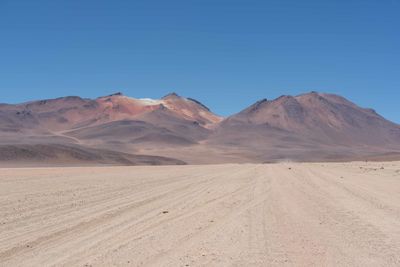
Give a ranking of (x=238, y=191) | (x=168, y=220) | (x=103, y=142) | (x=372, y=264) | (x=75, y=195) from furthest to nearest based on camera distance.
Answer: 1. (x=103, y=142)
2. (x=238, y=191)
3. (x=75, y=195)
4. (x=168, y=220)
5. (x=372, y=264)

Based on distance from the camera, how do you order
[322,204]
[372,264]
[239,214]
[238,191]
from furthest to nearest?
[238,191] < [322,204] < [239,214] < [372,264]

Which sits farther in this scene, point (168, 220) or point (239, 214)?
point (239, 214)

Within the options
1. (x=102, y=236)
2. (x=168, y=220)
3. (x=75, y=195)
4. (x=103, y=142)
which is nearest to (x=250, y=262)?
(x=102, y=236)

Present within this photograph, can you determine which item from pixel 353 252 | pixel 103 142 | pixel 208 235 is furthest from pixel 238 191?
pixel 103 142

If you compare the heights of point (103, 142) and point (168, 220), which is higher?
point (103, 142)

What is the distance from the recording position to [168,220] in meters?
13.1

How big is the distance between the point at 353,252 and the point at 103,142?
620ft

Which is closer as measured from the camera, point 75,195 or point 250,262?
point 250,262

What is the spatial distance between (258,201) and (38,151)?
264 feet

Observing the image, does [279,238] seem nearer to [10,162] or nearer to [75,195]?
[75,195]

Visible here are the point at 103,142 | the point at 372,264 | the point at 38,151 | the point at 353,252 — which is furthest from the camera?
the point at 103,142

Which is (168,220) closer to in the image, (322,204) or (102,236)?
(102,236)

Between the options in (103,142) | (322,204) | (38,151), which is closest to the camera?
(322,204)

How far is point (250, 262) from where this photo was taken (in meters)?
8.60
